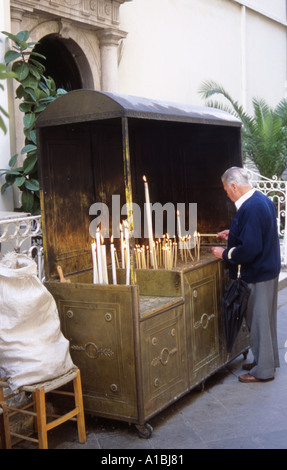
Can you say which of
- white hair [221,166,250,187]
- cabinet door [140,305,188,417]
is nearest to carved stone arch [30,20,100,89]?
white hair [221,166,250,187]

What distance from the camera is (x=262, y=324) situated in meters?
5.08

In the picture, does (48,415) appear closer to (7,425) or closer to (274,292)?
(7,425)

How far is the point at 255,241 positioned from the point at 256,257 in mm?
219

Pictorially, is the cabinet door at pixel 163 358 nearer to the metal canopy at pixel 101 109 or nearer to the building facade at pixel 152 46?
the metal canopy at pixel 101 109

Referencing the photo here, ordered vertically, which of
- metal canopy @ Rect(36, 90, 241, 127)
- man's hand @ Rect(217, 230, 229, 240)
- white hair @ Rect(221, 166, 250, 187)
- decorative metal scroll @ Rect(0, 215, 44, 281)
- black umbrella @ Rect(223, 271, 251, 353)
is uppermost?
metal canopy @ Rect(36, 90, 241, 127)

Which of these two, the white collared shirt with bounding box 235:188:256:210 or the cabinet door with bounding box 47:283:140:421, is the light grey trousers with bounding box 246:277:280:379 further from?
the cabinet door with bounding box 47:283:140:421

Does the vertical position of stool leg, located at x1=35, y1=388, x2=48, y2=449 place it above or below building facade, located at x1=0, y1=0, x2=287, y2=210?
below

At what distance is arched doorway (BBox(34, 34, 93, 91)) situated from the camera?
8.07 m

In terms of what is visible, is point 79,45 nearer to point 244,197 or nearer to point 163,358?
point 244,197

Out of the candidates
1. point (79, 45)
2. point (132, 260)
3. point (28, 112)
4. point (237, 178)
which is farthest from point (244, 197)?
point (79, 45)

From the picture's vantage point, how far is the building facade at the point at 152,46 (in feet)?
24.2

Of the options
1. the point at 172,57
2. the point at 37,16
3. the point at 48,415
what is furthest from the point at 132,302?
the point at 172,57

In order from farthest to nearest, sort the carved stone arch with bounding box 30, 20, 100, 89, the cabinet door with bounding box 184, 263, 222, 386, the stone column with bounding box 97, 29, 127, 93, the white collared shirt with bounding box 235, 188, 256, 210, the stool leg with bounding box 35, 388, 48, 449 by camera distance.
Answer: the stone column with bounding box 97, 29, 127, 93
the carved stone arch with bounding box 30, 20, 100, 89
the white collared shirt with bounding box 235, 188, 256, 210
the cabinet door with bounding box 184, 263, 222, 386
the stool leg with bounding box 35, 388, 48, 449

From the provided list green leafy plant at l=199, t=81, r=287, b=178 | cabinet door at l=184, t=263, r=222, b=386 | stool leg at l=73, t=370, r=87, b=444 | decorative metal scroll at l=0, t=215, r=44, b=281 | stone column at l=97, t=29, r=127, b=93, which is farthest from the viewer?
green leafy plant at l=199, t=81, r=287, b=178
